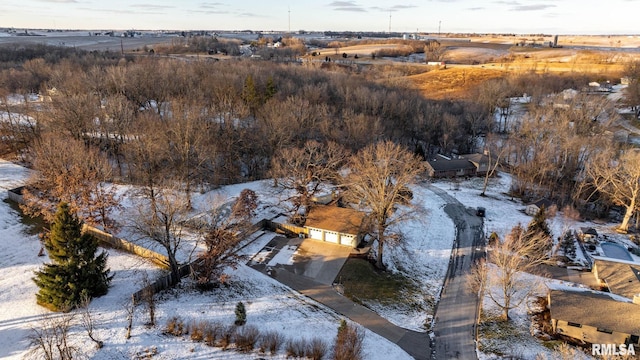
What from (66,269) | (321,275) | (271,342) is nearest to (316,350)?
(271,342)

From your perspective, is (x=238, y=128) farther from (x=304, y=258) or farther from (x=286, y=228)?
(x=304, y=258)

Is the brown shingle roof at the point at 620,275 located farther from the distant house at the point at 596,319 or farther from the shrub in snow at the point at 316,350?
the shrub in snow at the point at 316,350

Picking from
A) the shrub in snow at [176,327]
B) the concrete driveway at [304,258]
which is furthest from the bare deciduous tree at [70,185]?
the concrete driveway at [304,258]

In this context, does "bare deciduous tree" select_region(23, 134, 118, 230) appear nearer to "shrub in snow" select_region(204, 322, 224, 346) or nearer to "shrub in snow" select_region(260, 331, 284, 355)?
"shrub in snow" select_region(204, 322, 224, 346)

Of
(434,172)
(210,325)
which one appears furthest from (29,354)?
(434,172)

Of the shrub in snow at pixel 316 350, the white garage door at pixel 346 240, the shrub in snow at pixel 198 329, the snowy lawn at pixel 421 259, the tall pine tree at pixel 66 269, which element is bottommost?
the snowy lawn at pixel 421 259

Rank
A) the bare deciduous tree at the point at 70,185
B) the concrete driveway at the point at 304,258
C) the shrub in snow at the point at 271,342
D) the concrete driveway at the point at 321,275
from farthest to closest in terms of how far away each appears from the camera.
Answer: the concrete driveway at the point at 304,258
the bare deciduous tree at the point at 70,185
the concrete driveway at the point at 321,275
the shrub in snow at the point at 271,342
